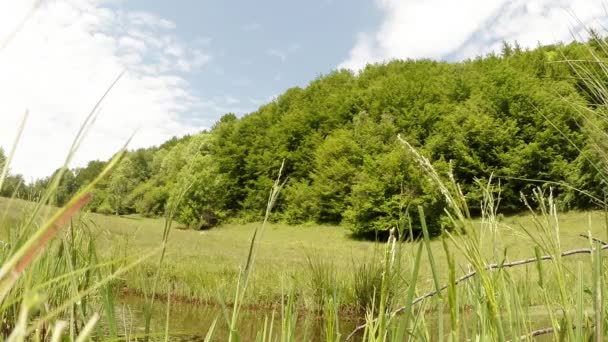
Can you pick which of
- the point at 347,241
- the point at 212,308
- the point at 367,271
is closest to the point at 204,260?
the point at 212,308

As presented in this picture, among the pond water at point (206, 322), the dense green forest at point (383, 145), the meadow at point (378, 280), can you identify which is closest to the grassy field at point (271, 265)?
the meadow at point (378, 280)

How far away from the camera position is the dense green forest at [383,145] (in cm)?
2786

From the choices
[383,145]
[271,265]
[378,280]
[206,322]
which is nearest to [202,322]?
[206,322]

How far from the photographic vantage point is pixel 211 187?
4191 centimetres

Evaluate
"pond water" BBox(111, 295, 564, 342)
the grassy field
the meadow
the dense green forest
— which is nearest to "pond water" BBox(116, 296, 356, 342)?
"pond water" BBox(111, 295, 564, 342)

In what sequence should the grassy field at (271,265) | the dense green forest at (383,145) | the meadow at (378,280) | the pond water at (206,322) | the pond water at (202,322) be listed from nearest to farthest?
the meadow at (378,280)
the grassy field at (271,265)
the pond water at (206,322)
the pond water at (202,322)
the dense green forest at (383,145)

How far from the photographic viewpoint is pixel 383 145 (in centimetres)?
3194

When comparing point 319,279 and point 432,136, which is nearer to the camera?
point 319,279

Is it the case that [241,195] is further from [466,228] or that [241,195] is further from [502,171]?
[466,228]

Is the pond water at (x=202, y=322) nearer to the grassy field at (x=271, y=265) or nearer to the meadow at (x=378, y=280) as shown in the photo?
the meadow at (x=378, y=280)

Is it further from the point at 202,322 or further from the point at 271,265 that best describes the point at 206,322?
the point at 271,265

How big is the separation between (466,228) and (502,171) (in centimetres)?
2943

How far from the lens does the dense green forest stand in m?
27.9

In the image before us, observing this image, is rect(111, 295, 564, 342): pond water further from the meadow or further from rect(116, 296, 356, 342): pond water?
the meadow
